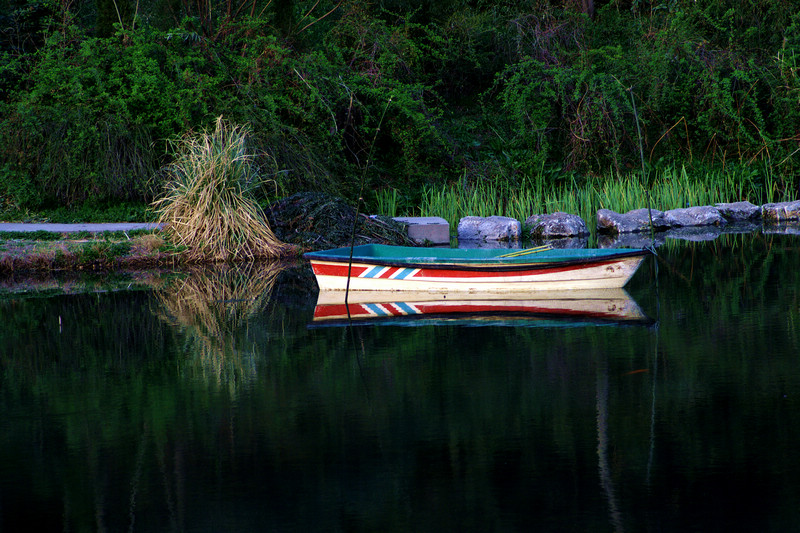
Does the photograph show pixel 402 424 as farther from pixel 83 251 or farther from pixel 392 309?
pixel 83 251

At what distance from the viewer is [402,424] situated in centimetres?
579

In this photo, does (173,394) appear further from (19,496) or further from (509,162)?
(509,162)

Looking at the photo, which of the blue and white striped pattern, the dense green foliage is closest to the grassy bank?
the dense green foliage

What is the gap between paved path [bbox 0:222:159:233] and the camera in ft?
48.1

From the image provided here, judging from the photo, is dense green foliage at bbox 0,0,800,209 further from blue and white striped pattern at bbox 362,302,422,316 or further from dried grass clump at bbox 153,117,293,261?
blue and white striped pattern at bbox 362,302,422,316

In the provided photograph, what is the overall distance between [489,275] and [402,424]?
4.74 metres

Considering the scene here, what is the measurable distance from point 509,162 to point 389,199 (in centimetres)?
389

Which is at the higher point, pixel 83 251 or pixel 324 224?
pixel 324 224

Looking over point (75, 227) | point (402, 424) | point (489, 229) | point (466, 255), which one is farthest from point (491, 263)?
point (75, 227)

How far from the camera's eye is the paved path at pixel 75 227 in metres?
14.7

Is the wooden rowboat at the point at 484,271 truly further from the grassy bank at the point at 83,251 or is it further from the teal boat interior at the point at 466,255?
the grassy bank at the point at 83,251

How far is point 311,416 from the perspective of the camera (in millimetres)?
6004

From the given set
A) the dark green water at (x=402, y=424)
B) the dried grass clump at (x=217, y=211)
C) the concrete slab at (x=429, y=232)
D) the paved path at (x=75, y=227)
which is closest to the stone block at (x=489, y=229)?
the concrete slab at (x=429, y=232)

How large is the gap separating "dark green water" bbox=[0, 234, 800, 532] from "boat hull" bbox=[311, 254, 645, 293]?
74 centimetres
